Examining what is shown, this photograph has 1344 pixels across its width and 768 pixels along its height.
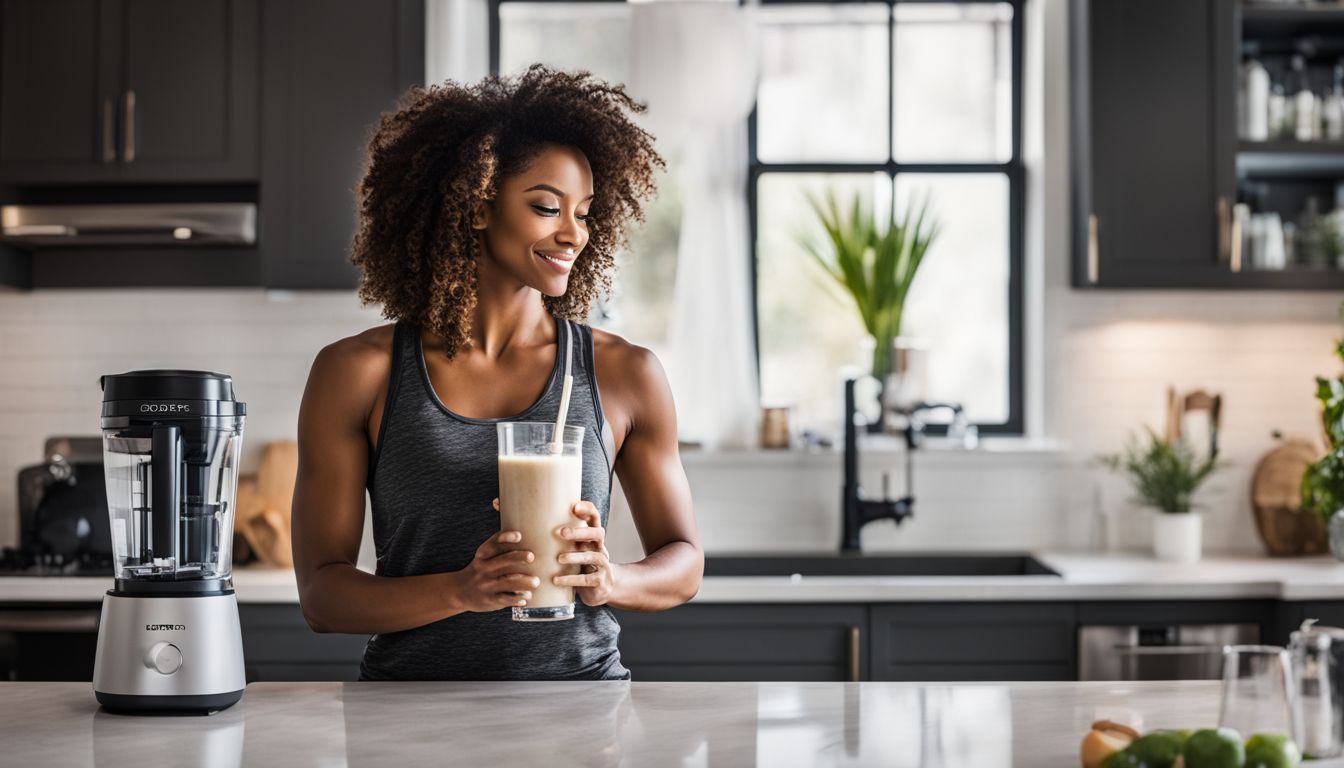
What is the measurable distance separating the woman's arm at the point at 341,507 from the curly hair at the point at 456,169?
134 millimetres

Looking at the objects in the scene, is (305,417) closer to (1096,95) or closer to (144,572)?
(144,572)

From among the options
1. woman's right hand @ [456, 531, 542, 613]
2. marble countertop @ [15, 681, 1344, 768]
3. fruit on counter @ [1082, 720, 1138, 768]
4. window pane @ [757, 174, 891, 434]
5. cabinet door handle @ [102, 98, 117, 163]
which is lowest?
marble countertop @ [15, 681, 1344, 768]

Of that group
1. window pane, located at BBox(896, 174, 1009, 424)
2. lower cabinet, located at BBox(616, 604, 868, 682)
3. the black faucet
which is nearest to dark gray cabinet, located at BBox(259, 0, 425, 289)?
lower cabinet, located at BBox(616, 604, 868, 682)

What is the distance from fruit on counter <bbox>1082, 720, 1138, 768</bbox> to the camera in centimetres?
117

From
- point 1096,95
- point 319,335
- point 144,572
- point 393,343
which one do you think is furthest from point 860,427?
point 144,572

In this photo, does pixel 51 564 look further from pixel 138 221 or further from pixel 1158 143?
pixel 1158 143

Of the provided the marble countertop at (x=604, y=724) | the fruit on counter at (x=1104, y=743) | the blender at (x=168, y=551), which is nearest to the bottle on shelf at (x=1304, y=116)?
the marble countertop at (x=604, y=724)

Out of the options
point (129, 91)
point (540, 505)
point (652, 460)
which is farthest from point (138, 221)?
point (540, 505)

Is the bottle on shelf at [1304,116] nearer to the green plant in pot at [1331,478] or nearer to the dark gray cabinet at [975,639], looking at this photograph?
the green plant in pot at [1331,478]

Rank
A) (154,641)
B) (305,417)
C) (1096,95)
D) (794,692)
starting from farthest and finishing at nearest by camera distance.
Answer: (1096,95) → (305,417) → (794,692) → (154,641)

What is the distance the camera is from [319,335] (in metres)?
3.71

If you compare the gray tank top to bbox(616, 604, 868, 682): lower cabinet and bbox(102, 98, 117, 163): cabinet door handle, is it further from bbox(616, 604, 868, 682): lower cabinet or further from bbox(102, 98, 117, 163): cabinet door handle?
bbox(102, 98, 117, 163): cabinet door handle

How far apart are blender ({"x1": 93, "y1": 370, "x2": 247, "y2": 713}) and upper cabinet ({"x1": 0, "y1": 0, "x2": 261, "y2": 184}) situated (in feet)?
6.85

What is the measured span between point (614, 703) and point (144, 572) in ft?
1.92
